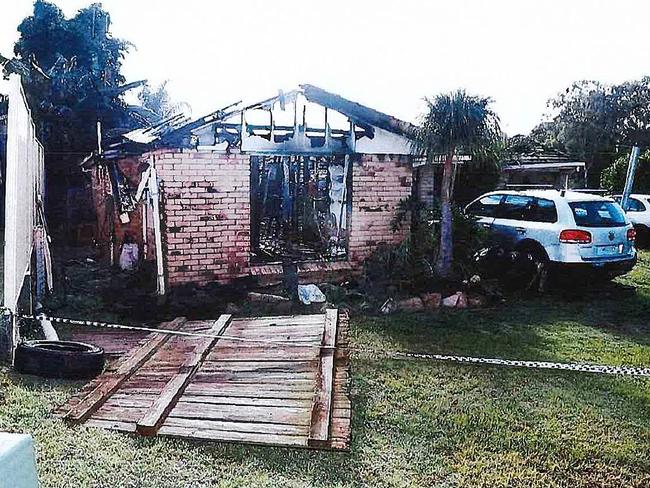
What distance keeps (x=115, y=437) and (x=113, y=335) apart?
277 centimetres

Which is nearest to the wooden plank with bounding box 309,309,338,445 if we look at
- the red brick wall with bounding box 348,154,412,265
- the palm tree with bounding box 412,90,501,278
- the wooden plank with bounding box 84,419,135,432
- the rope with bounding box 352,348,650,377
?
the rope with bounding box 352,348,650,377

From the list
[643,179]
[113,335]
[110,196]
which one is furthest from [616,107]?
[113,335]

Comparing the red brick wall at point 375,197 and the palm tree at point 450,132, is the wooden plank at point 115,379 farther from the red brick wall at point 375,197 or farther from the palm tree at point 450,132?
the palm tree at point 450,132

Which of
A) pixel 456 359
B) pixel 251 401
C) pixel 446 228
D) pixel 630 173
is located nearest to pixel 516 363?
pixel 456 359

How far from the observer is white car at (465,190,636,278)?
858cm

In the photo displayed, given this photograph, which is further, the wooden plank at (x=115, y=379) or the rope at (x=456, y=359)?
the rope at (x=456, y=359)

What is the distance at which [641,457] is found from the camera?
3.75 metres

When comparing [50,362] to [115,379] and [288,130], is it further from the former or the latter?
[288,130]

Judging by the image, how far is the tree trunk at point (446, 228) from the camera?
8.50 metres

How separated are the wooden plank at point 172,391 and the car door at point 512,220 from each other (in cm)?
535

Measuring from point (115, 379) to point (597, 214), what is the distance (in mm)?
7366

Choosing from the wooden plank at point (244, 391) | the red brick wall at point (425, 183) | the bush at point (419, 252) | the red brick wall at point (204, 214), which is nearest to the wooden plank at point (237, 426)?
the wooden plank at point (244, 391)

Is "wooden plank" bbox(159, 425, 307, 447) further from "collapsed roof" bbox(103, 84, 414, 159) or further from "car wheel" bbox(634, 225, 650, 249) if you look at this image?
"car wheel" bbox(634, 225, 650, 249)

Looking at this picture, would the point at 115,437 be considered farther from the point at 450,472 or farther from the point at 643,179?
the point at 643,179
